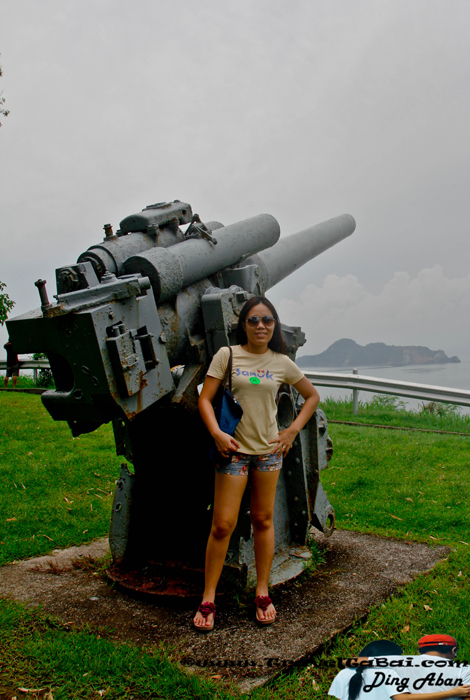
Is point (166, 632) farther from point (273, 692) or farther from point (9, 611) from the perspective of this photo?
point (9, 611)

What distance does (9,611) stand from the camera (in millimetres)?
3631

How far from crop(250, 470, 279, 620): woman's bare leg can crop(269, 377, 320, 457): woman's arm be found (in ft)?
0.48


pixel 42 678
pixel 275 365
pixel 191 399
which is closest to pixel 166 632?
pixel 42 678

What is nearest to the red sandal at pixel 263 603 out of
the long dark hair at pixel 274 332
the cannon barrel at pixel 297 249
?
the long dark hair at pixel 274 332

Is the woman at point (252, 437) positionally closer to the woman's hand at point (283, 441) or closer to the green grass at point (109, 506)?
the woman's hand at point (283, 441)

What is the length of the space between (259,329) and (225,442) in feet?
2.13

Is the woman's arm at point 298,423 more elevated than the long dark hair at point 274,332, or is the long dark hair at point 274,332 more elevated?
the long dark hair at point 274,332

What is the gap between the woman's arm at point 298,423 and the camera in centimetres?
334

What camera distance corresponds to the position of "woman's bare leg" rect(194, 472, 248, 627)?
129 inches

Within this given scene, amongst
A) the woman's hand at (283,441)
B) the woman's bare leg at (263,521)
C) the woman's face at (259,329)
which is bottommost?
the woman's bare leg at (263,521)

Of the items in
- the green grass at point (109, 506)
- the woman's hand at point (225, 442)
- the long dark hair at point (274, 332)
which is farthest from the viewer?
the long dark hair at point (274, 332)

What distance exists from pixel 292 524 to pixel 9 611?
6.55 ft

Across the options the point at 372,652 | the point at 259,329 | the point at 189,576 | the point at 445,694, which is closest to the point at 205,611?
the point at 189,576

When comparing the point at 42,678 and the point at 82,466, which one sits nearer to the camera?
the point at 42,678
